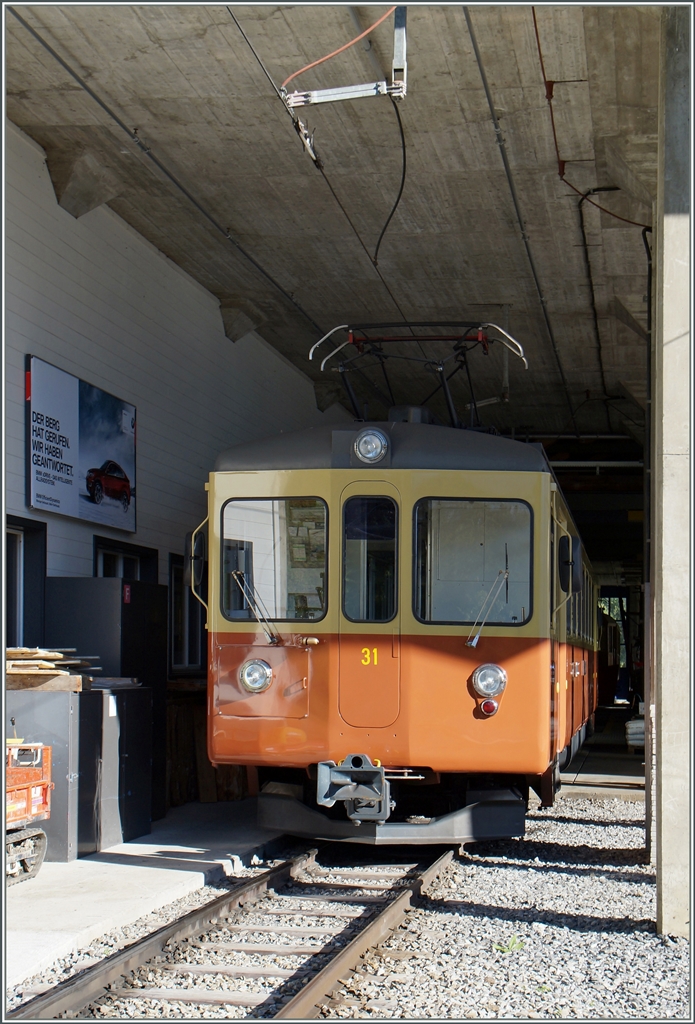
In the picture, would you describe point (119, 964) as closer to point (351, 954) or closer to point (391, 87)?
point (351, 954)

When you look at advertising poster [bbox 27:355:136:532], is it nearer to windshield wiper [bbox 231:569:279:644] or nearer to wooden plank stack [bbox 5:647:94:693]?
wooden plank stack [bbox 5:647:94:693]

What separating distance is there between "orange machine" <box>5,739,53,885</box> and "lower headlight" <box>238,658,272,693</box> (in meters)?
1.41

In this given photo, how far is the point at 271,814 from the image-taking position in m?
7.87

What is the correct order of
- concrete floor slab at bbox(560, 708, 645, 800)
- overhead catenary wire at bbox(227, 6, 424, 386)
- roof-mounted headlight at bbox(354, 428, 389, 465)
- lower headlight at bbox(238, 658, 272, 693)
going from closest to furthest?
lower headlight at bbox(238, 658, 272, 693)
roof-mounted headlight at bbox(354, 428, 389, 465)
overhead catenary wire at bbox(227, 6, 424, 386)
concrete floor slab at bbox(560, 708, 645, 800)

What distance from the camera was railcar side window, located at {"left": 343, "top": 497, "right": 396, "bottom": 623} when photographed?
7.76 metres

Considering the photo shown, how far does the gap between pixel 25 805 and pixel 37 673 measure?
1.27 metres

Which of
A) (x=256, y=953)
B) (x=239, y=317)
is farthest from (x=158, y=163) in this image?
(x=256, y=953)

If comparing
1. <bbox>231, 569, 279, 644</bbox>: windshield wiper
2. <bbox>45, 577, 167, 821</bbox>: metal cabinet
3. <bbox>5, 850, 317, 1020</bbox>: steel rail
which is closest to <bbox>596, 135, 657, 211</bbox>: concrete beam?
<bbox>231, 569, 279, 644</bbox>: windshield wiper

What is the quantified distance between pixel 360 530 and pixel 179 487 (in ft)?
19.1

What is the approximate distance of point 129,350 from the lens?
11.8 meters

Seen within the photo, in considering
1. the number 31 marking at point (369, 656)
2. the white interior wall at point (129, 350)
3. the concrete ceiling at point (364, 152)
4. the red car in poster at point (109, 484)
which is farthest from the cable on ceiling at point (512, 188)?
the red car in poster at point (109, 484)

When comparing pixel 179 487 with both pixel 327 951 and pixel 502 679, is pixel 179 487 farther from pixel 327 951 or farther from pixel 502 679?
pixel 327 951

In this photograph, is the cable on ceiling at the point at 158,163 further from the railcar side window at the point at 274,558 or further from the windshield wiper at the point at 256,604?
the windshield wiper at the point at 256,604

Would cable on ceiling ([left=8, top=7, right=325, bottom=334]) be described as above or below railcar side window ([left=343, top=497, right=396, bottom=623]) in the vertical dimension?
above
